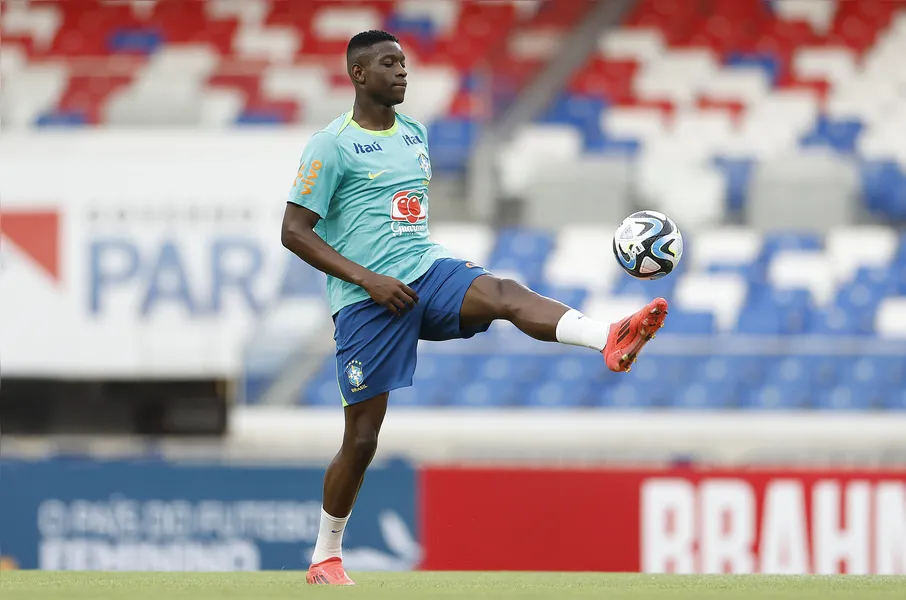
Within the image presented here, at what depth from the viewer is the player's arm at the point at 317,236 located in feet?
19.7

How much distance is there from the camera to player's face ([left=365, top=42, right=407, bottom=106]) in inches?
242

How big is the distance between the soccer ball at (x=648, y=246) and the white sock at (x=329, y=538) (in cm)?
160

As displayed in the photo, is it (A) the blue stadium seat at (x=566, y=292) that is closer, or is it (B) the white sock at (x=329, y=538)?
(B) the white sock at (x=329, y=538)

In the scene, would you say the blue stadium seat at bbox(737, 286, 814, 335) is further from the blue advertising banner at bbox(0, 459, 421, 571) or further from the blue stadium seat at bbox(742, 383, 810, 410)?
the blue advertising banner at bbox(0, 459, 421, 571)

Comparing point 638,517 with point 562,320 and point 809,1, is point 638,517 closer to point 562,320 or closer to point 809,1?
point 562,320

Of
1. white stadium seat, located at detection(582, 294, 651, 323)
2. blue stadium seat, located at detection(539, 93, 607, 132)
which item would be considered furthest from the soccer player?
blue stadium seat, located at detection(539, 93, 607, 132)

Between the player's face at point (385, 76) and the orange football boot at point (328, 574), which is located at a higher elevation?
the player's face at point (385, 76)

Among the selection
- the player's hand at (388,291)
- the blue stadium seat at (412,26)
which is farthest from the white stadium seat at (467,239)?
the player's hand at (388,291)

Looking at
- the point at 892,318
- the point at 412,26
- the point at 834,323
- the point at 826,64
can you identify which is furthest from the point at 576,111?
the point at 892,318

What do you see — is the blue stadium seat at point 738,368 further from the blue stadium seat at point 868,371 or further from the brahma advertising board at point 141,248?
the brahma advertising board at point 141,248

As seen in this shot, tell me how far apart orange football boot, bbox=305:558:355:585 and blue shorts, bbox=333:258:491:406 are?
73cm

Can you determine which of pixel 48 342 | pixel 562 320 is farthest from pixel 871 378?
pixel 48 342

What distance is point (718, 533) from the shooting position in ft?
32.4

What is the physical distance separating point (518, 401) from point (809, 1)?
792 cm
